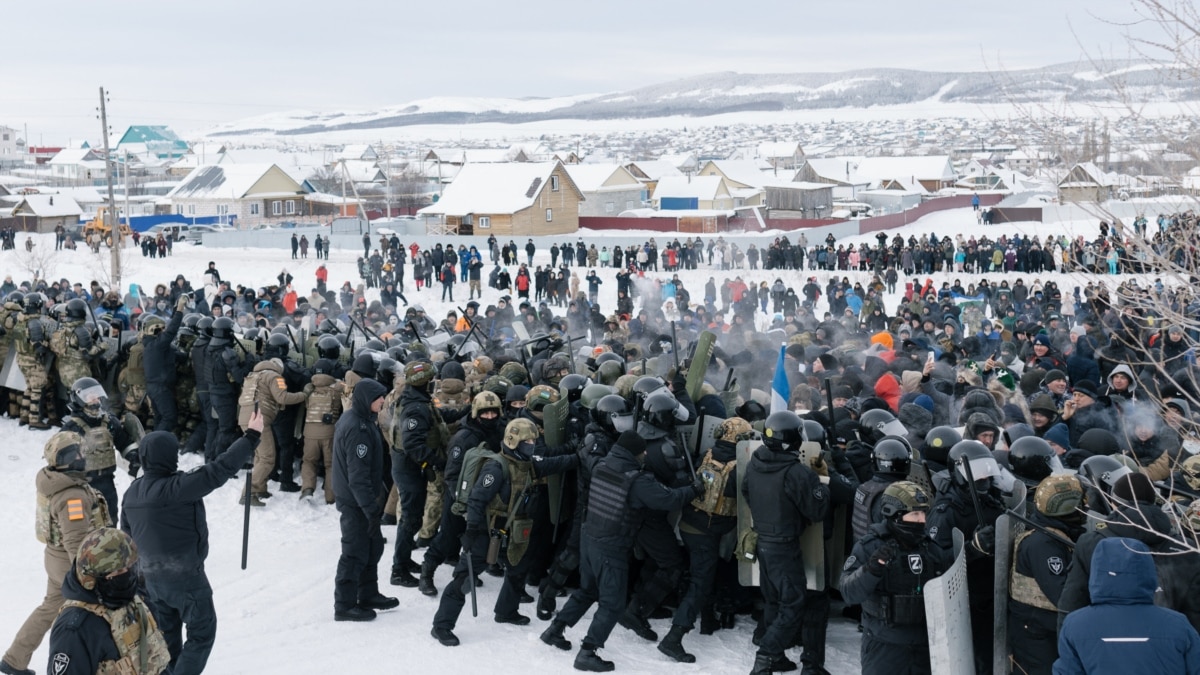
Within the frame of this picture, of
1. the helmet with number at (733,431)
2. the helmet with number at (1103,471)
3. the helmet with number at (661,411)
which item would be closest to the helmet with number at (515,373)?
the helmet with number at (661,411)

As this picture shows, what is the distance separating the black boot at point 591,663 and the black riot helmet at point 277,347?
590cm

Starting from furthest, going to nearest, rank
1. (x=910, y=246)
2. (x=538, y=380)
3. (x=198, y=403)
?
1. (x=910, y=246)
2. (x=198, y=403)
3. (x=538, y=380)

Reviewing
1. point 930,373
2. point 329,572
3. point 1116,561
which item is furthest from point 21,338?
point 1116,561

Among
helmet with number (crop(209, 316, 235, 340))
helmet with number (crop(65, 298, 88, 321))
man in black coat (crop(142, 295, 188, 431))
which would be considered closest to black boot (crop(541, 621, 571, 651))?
helmet with number (crop(209, 316, 235, 340))

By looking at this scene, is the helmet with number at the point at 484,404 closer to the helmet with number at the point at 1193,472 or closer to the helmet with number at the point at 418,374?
the helmet with number at the point at 418,374

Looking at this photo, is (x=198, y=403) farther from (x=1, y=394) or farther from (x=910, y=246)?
(x=910, y=246)

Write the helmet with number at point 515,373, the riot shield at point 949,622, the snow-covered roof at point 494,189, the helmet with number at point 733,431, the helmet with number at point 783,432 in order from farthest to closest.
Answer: the snow-covered roof at point 494,189, the helmet with number at point 515,373, the helmet with number at point 733,431, the helmet with number at point 783,432, the riot shield at point 949,622

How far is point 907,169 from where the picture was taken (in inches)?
3853

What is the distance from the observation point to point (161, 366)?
12500mm

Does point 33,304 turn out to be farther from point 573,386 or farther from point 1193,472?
point 1193,472

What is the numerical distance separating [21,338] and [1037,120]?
38.4ft

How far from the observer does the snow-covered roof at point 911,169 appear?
318ft

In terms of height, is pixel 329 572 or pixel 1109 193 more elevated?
pixel 1109 193

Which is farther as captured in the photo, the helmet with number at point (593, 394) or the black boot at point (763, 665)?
the helmet with number at point (593, 394)
